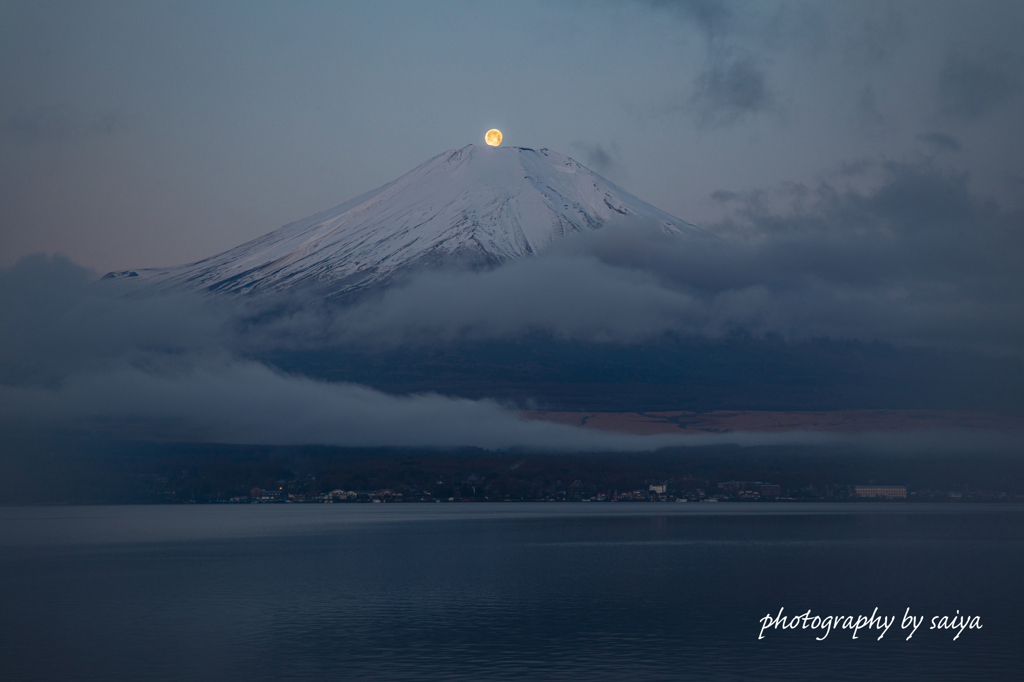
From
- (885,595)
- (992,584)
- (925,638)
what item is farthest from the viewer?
(992,584)

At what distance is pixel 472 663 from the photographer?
29.9 meters

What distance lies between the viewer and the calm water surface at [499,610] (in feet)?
96.6

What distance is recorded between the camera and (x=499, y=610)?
138 feet

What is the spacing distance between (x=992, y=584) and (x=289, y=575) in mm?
38933

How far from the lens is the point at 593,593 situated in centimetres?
4750

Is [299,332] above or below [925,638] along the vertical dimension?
above

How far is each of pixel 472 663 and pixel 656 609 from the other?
14.1m

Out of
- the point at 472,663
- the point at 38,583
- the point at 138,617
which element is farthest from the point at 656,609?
the point at 38,583

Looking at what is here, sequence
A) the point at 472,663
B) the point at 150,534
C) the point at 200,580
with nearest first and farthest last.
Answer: the point at 472,663 < the point at 200,580 < the point at 150,534

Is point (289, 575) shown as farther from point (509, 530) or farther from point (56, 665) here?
point (509, 530)

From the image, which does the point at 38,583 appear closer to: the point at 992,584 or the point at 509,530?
the point at 992,584

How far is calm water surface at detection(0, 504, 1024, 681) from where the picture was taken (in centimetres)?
2945

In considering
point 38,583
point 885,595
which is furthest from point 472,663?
point 38,583

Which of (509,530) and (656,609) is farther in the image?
(509,530)
